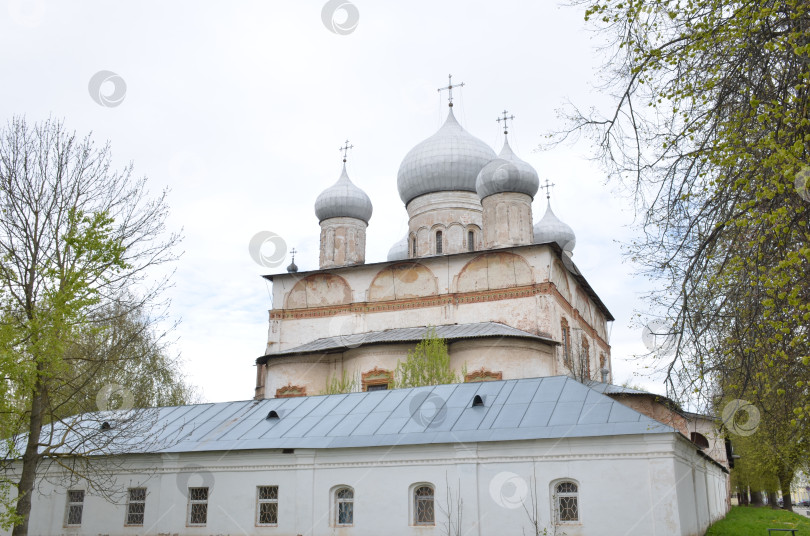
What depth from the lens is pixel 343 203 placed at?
93.0 ft

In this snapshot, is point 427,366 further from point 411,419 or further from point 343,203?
point 343,203

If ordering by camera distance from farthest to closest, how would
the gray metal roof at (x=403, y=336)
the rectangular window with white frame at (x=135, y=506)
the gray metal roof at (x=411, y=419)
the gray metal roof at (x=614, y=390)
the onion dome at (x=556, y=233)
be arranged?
the onion dome at (x=556, y=233) < the gray metal roof at (x=614, y=390) < the gray metal roof at (x=403, y=336) < the rectangular window with white frame at (x=135, y=506) < the gray metal roof at (x=411, y=419)

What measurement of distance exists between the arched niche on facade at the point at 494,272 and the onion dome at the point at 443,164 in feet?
19.0

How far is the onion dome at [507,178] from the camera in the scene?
24.6m

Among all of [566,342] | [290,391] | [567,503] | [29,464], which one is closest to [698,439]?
[566,342]

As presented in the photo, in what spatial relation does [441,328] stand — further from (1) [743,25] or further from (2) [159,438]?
(1) [743,25]

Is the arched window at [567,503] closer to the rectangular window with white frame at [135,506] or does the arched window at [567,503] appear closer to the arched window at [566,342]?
the rectangular window with white frame at [135,506]

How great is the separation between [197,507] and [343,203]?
16510mm

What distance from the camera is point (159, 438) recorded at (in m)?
15.0

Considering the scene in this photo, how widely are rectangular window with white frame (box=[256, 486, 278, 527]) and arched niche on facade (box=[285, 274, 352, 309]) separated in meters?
11.3

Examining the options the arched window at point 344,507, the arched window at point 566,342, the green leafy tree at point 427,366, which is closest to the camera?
the arched window at point 344,507

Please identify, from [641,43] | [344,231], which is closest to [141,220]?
[641,43]

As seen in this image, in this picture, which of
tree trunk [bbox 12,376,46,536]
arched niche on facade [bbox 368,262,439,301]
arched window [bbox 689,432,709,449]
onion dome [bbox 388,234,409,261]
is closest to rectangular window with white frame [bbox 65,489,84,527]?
tree trunk [bbox 12,376,46,536]

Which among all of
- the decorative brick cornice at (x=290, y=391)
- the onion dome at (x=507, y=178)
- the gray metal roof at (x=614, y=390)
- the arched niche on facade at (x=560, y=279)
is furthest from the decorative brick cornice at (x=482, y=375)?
the onion dome at (x=507, y=178)
